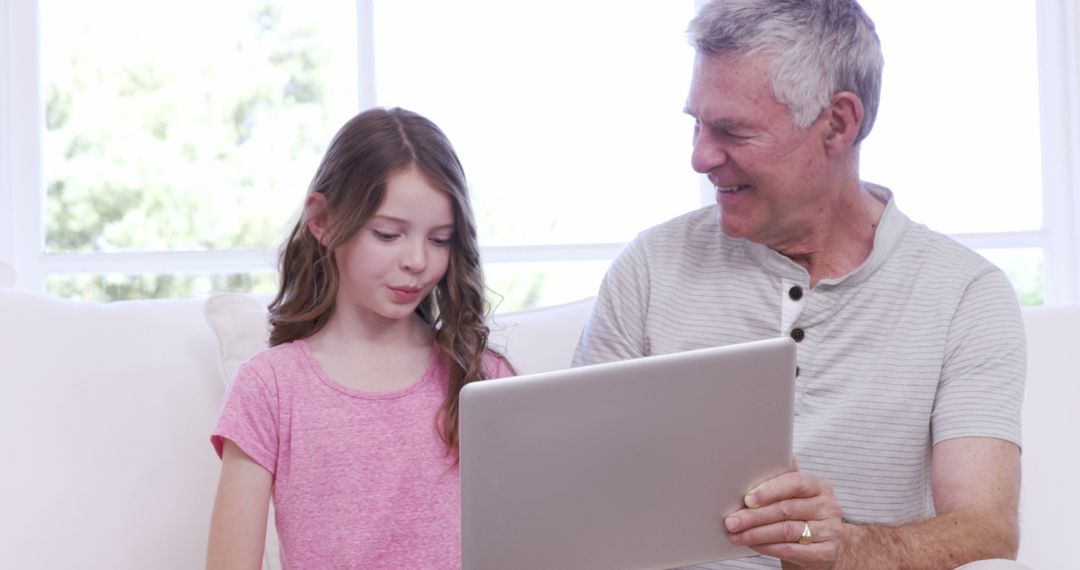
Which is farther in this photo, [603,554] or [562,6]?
[562,6]

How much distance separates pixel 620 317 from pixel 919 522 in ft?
1.58

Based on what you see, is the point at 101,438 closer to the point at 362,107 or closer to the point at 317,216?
the point at 317,216

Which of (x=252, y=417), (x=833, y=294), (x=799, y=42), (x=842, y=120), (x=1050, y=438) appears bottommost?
(x=1050, y=438)

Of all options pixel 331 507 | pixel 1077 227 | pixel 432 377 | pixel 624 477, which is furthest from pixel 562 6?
pixel 624 477

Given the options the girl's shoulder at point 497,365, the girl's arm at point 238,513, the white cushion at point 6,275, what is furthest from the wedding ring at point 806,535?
the white cushion at point 6,275

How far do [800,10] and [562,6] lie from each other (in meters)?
1.41

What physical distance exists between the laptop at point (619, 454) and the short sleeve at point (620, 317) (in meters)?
0.46

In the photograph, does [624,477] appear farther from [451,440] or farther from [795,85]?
[795,85]

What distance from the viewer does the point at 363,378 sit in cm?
157

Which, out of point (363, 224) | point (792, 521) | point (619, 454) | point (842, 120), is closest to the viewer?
point (619, 454)

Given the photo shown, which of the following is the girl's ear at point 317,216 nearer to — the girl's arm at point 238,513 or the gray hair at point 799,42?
the girl's arm at point 238,513

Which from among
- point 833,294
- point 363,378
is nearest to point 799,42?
point 833,294

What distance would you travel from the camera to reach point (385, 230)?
1.49 metres

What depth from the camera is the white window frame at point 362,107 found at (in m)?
2.79
